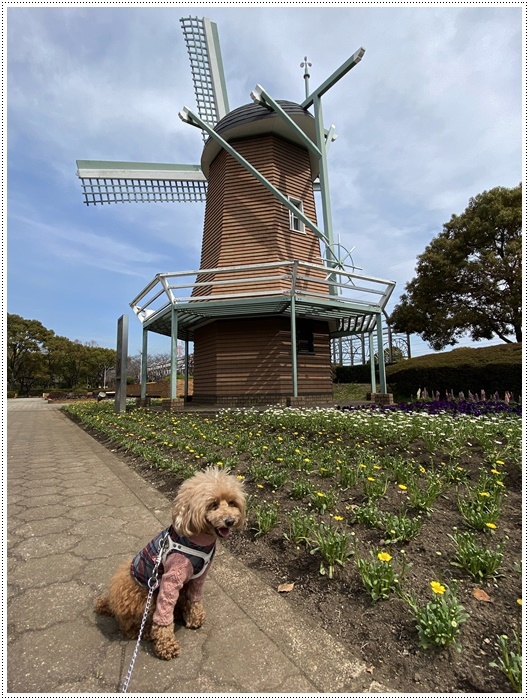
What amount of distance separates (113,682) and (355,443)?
3992 millimetres

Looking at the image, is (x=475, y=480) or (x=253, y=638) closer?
(x=253, y=638)

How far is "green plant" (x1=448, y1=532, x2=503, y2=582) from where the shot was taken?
7.20ft

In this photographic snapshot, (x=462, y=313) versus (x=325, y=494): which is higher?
(x=462, y=313)

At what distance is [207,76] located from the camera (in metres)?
19.1

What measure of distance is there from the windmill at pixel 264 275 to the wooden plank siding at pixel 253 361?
3 cm

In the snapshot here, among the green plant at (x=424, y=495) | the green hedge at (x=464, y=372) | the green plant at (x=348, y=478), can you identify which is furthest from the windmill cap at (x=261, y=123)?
the green plant at (x=424, y=495)

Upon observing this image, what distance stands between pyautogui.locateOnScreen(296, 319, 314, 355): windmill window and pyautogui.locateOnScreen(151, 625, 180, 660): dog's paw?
1185cm

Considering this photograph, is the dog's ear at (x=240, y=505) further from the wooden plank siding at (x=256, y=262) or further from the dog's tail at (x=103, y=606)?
the wooden plank siding at (x=256, y=262)

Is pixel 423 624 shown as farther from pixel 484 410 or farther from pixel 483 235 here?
pixel 483 235

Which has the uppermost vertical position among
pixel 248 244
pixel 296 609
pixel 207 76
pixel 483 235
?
pixel 207 76

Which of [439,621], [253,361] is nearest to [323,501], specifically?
[439,621]

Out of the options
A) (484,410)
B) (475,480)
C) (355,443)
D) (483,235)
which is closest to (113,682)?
(475,480)

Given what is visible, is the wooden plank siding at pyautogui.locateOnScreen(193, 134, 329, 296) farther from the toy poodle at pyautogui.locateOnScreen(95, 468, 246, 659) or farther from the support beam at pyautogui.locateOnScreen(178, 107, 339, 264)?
the toy poodle at pyautogui.locateOnScreen(95, 468, 246, 659)

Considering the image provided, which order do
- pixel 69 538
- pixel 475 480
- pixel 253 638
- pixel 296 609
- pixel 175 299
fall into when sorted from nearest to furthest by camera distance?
pixel 253 638, pixel 296 609, pixel 69 538, pixel 475 480, pixel 175 299
